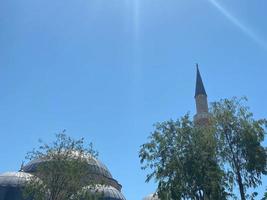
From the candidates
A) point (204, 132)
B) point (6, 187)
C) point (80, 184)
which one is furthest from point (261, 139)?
point (6, 187)

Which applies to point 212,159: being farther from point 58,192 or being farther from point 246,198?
point 58,192

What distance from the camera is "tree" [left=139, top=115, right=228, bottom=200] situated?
20812mm

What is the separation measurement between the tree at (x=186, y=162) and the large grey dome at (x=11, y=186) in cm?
1784

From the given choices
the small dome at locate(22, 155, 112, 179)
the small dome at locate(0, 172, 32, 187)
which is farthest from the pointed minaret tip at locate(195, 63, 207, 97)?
the small dome at locate(0, 172, 32, 187)

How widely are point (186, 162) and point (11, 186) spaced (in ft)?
73.2

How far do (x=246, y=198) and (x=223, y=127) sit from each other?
4.65 m

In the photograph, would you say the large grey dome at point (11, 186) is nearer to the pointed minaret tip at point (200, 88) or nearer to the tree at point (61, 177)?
the tree at point (61, 177)

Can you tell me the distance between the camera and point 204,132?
74.4ft

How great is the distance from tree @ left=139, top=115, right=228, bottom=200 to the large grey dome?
17845 mm

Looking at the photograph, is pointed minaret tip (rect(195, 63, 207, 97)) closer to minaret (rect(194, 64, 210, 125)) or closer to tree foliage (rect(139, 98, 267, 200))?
minaret (rect(194, 64, 210, 125))

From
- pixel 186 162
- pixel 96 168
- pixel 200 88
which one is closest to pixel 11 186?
pixel 96 168

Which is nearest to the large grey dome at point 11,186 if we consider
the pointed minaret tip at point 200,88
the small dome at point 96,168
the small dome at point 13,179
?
the small dome at point 13,179

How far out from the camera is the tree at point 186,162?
20812mm

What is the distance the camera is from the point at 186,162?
2141 cm
